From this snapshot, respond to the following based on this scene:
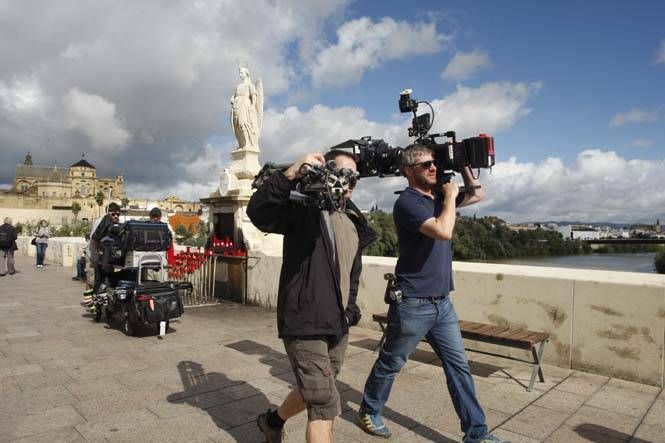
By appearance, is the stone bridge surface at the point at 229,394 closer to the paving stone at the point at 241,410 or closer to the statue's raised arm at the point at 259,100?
the paving stone at the point at 241,410

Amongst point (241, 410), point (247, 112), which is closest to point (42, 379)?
point (241, 410)

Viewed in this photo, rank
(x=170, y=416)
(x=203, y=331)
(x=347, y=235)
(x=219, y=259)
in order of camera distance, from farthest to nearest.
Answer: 1. (x=219, y=259)
2. (x=203, y=331)
3. (x=170, y=416)
4. (x=347, y=235)

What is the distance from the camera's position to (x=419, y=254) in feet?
10.7

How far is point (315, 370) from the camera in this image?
7.98 ft

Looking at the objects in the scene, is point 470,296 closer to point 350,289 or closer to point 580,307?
point 580,307

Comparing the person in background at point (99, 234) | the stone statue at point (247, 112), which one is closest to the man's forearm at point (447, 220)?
the person in background at point (99, 234)

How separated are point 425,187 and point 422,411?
1841 millimetres

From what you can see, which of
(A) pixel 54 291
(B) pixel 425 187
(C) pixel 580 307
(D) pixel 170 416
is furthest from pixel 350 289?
(A) pixel 54 291

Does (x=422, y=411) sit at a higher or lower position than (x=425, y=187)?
lower

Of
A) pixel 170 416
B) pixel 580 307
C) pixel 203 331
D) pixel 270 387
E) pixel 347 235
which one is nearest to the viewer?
pixel 347 235

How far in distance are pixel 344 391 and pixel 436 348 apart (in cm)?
137

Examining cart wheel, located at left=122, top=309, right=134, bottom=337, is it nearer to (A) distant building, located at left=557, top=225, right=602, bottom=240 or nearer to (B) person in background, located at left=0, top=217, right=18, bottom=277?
(B) person in background, located at left=0, top=217, right=18, bottom=277

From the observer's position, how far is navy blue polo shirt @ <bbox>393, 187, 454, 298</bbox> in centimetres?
318

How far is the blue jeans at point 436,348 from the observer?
10.1 ft
